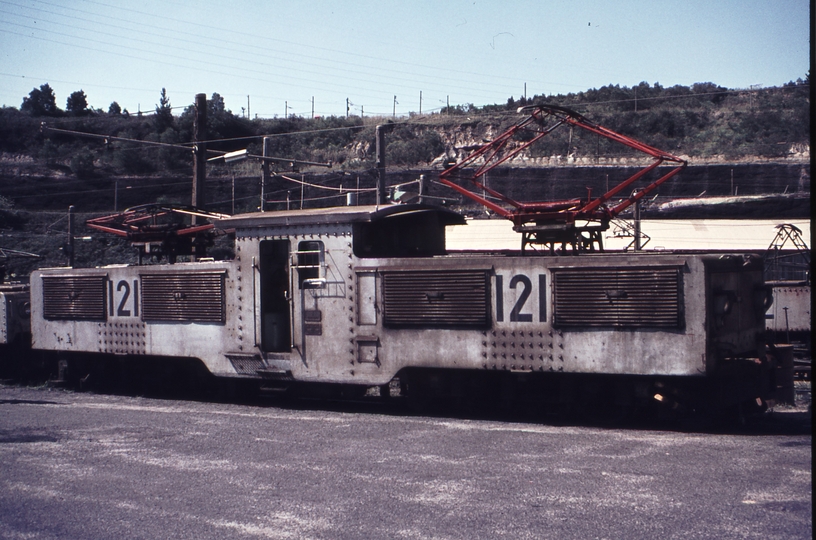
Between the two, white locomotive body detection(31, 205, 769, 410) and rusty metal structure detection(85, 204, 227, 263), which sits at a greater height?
rusty metal structure detection(85, 204, 227, 263)

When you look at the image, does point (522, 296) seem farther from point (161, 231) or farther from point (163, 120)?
point (163, 120)

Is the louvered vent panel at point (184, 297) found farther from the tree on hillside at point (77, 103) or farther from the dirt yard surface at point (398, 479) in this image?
the tree on hillside at point (77, 103)

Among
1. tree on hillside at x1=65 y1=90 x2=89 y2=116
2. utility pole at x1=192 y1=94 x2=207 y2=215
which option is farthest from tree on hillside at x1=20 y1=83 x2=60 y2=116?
utility pole at x1=192 y1=94 x2=207 y2=215

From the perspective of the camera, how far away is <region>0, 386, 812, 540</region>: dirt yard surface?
214 inches

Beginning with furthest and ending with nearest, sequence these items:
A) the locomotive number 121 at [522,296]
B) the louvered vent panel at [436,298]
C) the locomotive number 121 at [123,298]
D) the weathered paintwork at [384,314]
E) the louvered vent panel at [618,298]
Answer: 1. the locomotive number 121 at [123,298]
2. the louvered vent panel at [436,298]
3. the locomotive number 121 at [522,296]
4. the weathered paintwork at [384,314]
5. the louvered vent panel at [618,298]

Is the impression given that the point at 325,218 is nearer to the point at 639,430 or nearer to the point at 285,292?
the point at 285,292

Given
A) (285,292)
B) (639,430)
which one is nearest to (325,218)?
(285,292)

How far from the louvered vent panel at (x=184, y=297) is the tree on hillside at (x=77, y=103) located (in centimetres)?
6826

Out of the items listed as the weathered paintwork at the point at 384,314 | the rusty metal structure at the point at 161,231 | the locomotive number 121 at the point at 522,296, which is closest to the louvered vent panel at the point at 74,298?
the weathered paintwork at the point at 384,314

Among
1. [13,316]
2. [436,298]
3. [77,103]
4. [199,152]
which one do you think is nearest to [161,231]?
[13,316]

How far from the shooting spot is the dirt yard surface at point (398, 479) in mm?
5438

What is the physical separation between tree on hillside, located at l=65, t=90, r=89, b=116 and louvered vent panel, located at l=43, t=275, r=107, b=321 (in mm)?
65993

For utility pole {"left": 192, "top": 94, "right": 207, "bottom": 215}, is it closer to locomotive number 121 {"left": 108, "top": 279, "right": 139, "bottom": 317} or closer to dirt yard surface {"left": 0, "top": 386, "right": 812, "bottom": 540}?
locomotive number 121 {"left": 108, "top": 279, "right": 139, "bottom": 317}

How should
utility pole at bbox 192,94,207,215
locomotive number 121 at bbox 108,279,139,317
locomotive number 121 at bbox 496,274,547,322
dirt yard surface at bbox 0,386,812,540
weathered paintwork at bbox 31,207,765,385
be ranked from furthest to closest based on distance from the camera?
utility pole at bbox 192,94,207,215, locomotive number 121 at bbox 108,279,139,317, locomotive number 121 at bbox 496,274,547,322, weathered paintwork at bbox 31,207,765,385, dirt yard surface at bbox 0,386,812,540
